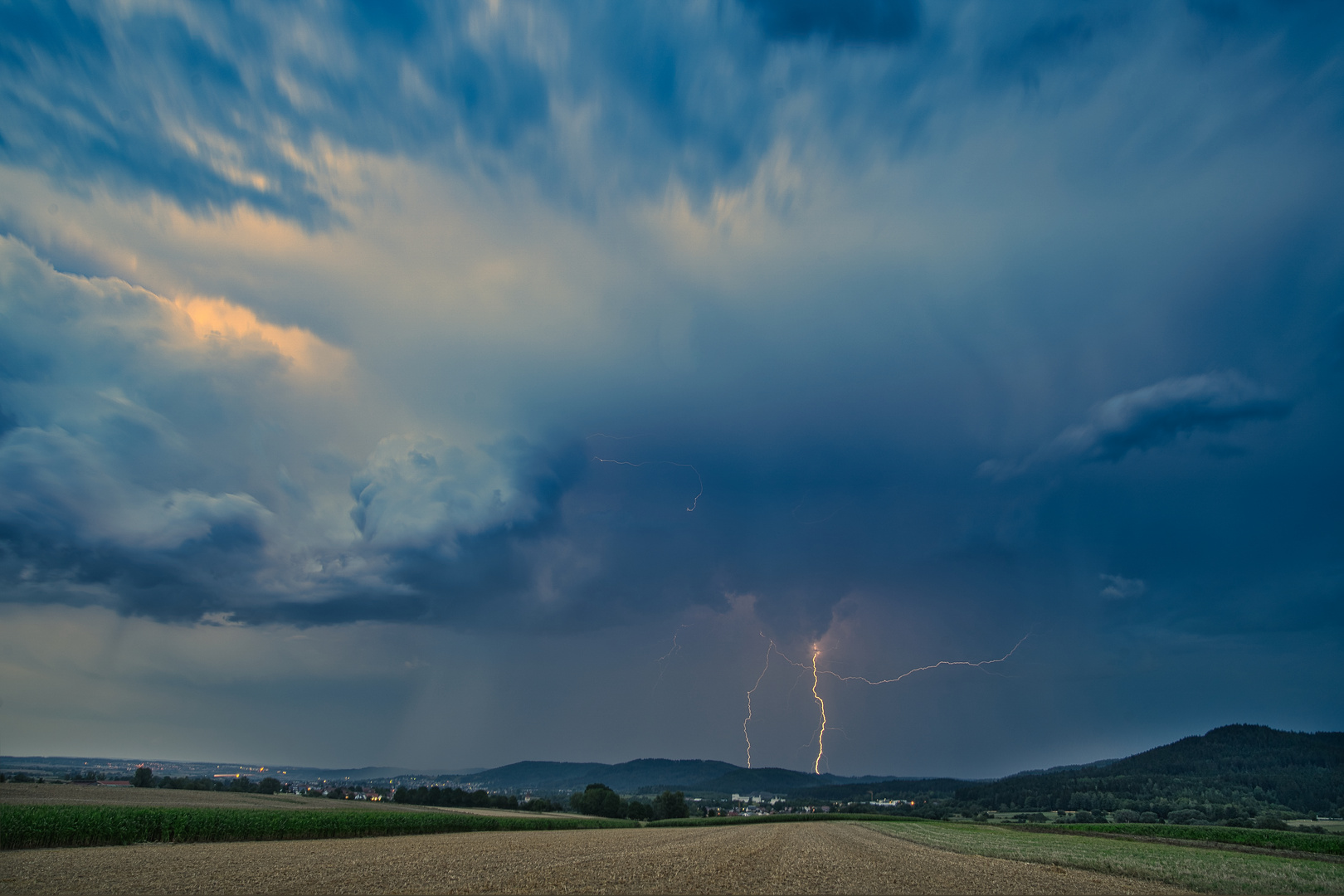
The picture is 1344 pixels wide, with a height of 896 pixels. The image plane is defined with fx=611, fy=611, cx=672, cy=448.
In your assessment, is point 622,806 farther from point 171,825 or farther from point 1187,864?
point 1187,864

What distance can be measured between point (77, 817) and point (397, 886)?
2519 cm

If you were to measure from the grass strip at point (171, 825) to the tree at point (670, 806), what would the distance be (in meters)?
74.2

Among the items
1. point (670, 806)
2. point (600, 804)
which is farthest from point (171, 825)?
point (670, 806)

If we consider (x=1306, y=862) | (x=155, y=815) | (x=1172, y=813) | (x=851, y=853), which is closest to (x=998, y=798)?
(x=1172, y=813)

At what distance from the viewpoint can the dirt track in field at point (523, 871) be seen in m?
19.9

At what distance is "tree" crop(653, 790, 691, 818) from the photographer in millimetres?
115062

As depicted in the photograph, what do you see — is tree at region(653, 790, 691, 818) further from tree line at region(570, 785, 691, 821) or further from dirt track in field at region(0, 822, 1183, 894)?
dirt track in field at region(0, 822, 1183, 894)

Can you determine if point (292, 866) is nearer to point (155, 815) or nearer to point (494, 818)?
point (155, 815)

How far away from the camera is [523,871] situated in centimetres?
2422

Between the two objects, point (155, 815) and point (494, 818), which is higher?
point (155, 815)

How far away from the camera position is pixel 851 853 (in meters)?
33.6

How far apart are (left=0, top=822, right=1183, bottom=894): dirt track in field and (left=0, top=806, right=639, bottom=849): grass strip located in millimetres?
2753

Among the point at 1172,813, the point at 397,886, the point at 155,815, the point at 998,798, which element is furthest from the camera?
the point at 998,798

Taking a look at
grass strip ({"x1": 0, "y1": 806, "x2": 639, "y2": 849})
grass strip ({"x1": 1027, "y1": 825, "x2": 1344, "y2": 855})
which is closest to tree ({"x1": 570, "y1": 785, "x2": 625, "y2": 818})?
grass strip ({"x1": 0, "y1": 806, "x2": 639, "y2": 849})
